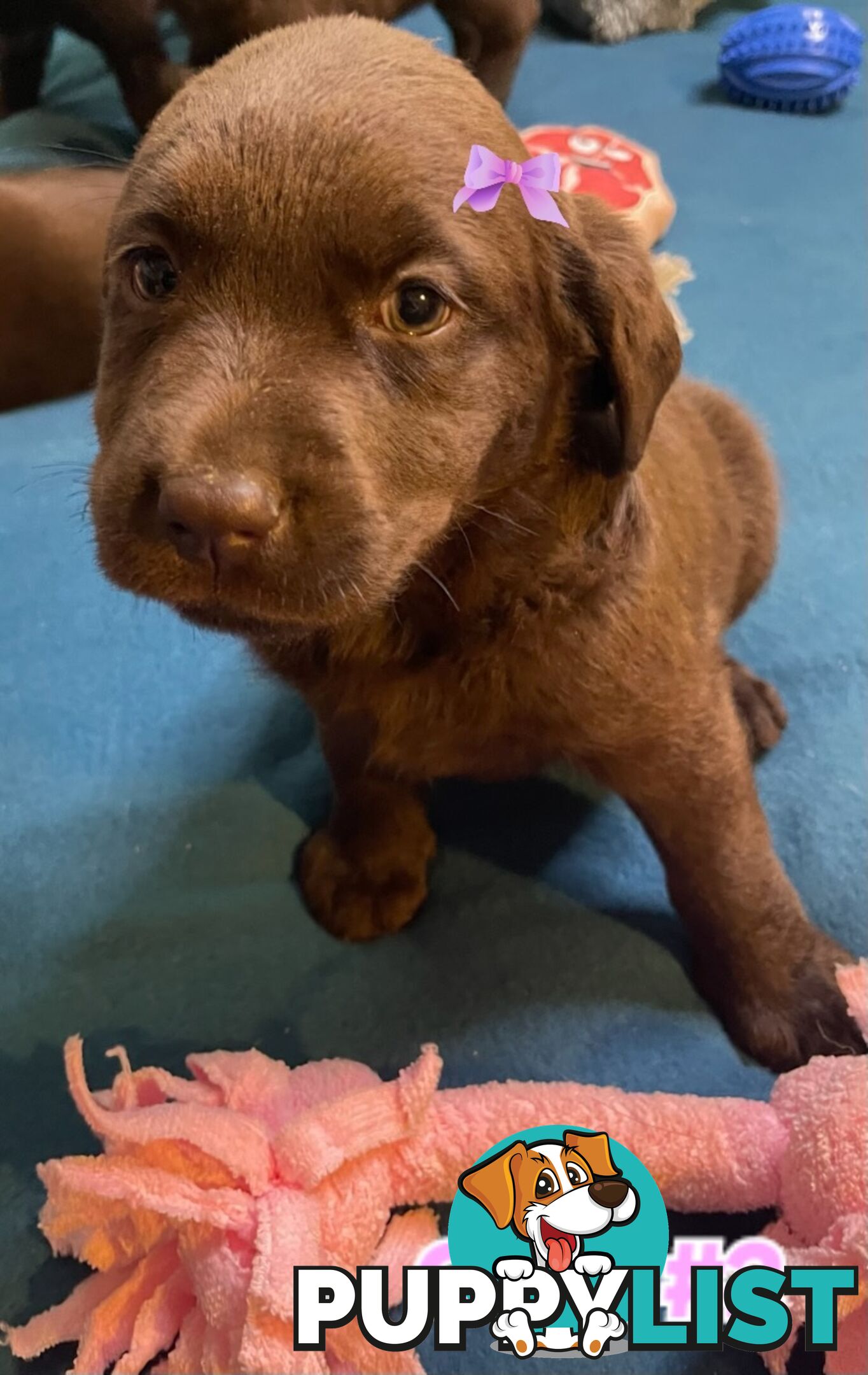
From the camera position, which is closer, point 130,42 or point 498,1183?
point 498,1183

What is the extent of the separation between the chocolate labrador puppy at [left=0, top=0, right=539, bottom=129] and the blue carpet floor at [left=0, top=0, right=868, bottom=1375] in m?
0.97

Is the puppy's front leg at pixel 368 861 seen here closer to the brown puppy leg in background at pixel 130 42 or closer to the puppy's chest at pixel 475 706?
the puppy's chest at pixel 475 706

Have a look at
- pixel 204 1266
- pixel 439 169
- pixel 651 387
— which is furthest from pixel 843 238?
pixel 204 1266

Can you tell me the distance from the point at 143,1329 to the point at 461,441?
98cm

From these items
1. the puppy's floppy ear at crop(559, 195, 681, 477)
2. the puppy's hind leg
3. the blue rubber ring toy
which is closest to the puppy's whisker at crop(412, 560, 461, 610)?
the puppy's floppy ear at crop(559, 195, 681, 477)

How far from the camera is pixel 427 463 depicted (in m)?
0.99

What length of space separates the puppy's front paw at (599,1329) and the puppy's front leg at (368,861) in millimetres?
638

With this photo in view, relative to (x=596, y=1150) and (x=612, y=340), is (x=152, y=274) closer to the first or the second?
(x=612, y=340)

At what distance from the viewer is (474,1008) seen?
1552mm

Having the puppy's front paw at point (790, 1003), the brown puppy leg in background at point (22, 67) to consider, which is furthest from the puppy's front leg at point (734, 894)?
the brown puppy leg in background at point (22, 67)

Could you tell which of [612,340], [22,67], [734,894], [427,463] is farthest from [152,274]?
[22,67]

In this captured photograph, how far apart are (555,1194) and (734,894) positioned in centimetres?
48

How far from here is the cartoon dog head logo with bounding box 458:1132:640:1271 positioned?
108 centimetres

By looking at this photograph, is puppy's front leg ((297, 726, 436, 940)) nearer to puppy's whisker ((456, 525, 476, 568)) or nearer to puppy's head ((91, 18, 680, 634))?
puppy's whisker ((456, 525, 476, 568))
